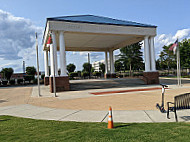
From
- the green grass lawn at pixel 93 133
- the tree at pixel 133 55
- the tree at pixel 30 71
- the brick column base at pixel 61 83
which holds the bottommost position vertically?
the green grass lawn at pixel 93 133

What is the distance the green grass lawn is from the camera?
394cm

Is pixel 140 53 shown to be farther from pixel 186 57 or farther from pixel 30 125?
pixel 30 125

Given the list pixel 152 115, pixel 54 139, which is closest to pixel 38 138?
pixel 54 139

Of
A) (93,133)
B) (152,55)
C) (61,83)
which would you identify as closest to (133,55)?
(152,55)

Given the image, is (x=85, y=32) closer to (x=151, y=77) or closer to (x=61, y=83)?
(x=61, y=83)

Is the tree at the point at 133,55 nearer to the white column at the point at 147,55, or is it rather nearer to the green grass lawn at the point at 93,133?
the white column at the point at 147,55

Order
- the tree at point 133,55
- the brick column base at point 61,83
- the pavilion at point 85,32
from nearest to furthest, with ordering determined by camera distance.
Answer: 1. the brick column base at point 61,83
2. the pavilion at point 85,32
3. the tree at point 133,55

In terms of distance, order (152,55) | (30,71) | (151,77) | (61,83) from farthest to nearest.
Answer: (30,71), (152,55), (151,77), (61,83)

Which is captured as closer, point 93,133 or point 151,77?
point 93,133

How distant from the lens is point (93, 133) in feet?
14.2

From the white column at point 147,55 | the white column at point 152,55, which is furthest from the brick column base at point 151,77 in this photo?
the white column at point 152,55

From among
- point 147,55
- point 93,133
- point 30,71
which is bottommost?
point 93,133

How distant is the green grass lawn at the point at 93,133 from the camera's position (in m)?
3.94

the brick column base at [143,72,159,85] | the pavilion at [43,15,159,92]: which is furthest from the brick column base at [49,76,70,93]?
the brick column base at [143,72,159,85]
